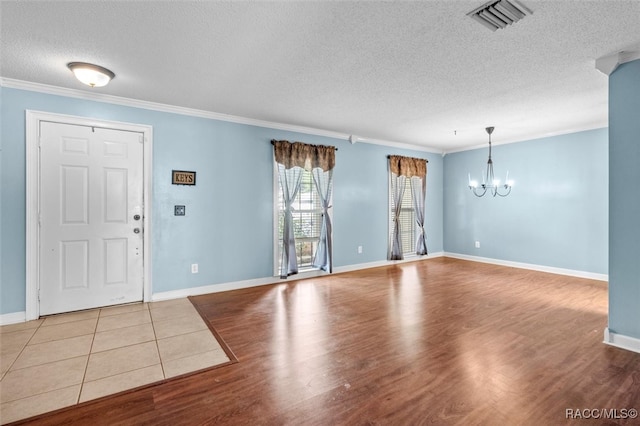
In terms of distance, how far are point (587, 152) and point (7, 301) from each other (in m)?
8.10

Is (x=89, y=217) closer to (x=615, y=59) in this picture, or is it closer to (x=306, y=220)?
(x=306, y=220)

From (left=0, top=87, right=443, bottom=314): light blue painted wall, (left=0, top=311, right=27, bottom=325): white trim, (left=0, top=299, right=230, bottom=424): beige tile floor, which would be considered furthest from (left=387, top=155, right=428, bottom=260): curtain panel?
(left=0, top=311, right=27, bottom=325): white trim

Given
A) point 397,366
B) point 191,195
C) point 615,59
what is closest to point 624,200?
point 615,59

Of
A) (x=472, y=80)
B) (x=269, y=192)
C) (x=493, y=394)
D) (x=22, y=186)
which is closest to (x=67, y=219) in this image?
(x=22, y=186)

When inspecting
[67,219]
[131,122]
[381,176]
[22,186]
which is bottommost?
[67,219]

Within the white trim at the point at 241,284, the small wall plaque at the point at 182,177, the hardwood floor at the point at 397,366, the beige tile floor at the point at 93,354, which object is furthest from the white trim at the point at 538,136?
the beige tile floor at the point at 93,354

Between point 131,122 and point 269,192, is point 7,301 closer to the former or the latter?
point 131,122

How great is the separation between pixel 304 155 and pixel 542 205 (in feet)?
14.6

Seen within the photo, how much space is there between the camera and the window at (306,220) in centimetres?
502

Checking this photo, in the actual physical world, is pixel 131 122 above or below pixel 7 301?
above

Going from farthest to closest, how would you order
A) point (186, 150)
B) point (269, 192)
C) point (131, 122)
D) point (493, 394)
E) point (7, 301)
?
point (269, 192)
point (186, 150)
point (131, 122)
point (7, 301)
point (493, 394)

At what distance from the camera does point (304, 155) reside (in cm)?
494

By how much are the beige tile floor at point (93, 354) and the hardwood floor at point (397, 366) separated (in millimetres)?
159

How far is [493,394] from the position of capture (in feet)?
6.40
